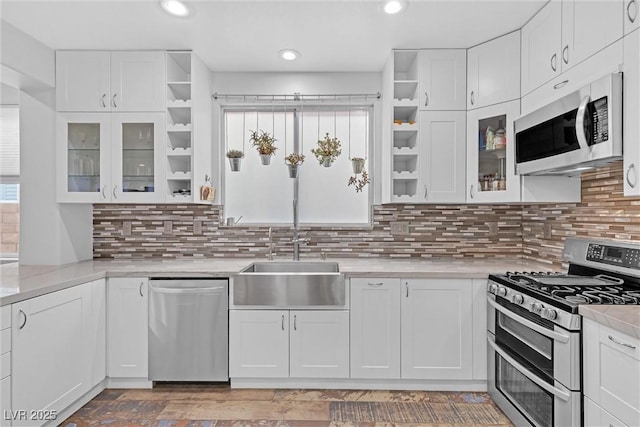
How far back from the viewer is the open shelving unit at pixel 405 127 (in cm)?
292

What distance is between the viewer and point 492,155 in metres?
2.77

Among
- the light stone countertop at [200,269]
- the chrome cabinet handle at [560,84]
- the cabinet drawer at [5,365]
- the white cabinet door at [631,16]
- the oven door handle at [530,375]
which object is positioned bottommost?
the oven door handle at [530,375]

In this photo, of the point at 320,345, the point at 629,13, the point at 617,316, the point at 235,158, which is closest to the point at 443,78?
the point at 629,13

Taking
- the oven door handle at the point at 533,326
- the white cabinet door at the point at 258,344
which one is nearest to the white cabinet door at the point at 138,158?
the white cabinet door at the point at 258,344

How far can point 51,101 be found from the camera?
9.48ft

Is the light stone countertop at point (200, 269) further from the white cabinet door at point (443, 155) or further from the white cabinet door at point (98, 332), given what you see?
the white cabinet door at point (443, 155)

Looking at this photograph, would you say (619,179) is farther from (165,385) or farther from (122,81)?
(122,81)

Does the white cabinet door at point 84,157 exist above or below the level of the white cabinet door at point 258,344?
above

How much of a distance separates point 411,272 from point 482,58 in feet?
5.33

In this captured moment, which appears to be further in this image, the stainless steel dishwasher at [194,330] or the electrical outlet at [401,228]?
the electrical outlet at [401,228]

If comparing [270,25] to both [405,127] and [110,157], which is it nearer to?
[405,127]

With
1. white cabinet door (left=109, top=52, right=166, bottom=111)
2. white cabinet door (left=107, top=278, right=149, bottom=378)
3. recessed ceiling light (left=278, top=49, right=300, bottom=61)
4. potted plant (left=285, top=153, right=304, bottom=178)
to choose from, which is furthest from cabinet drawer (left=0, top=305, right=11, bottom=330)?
recessed ceiling light (left=278, top=49, right=300, bottom=61)

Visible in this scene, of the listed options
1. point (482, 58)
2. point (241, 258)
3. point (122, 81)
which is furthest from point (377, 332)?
point (122, 81)

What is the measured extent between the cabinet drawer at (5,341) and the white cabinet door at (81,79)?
175 centimetres
